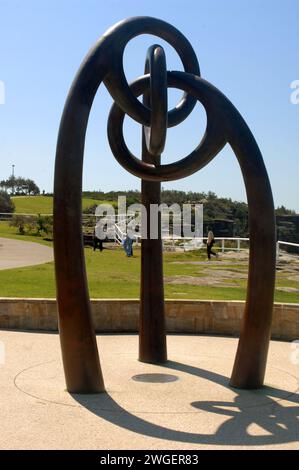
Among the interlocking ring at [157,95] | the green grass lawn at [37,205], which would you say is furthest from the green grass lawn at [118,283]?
the green grass lawn at [37,205]

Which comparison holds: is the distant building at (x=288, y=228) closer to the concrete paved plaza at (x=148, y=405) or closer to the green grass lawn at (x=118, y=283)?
the green grass lawn at (x=118, y=283)

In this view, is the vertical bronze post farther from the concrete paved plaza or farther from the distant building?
the distant building

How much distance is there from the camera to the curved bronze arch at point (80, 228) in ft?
27.2

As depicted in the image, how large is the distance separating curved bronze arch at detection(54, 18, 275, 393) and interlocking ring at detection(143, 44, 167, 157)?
188 millimetres

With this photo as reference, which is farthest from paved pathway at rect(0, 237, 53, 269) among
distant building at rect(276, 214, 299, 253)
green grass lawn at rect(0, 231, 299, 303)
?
distant building at rect(276, 214, 299, 253)

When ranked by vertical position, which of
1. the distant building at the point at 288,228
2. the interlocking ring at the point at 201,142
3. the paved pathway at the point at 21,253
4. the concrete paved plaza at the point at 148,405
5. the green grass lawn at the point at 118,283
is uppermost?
the interlocking ring at the point at 201,142

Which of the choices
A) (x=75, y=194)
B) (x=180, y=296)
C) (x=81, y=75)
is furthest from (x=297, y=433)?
(x=180, y=296)

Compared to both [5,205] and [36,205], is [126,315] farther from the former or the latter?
[36,205]

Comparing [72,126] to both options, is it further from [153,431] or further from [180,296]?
[180,296]

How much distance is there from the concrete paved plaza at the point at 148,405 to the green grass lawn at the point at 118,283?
373cm

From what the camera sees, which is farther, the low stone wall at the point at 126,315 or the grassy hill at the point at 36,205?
the grassy hill at the point at 36,205

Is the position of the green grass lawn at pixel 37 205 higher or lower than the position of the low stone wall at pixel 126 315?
higher

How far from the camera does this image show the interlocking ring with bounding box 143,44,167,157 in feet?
28.8
